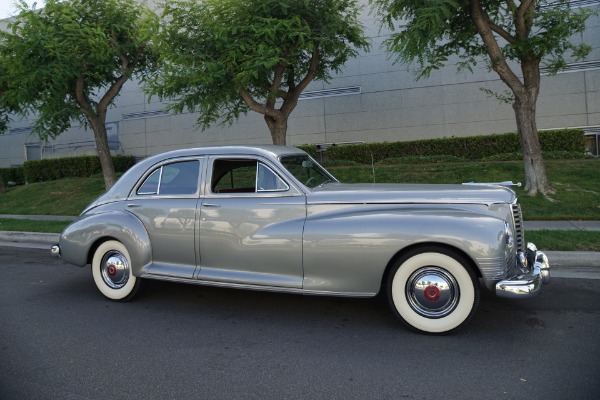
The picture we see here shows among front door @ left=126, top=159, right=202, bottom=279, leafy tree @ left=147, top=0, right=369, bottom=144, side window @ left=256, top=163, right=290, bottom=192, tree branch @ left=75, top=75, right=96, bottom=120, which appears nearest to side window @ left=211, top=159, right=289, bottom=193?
side window @ left=256, top=163, right=290, bottom=192

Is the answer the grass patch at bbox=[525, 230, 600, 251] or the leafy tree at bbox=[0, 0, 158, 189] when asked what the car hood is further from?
the leafy tree at bbox=[0, 0, 158, 189]

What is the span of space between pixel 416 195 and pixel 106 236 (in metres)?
3.41

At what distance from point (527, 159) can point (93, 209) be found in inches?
363

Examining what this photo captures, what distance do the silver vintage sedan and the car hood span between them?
12 mm

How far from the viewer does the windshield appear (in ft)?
15.1

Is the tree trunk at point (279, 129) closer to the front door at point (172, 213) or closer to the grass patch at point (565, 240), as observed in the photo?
the grass patch at point (565, 240)

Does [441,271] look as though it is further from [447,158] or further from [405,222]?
[447,158]

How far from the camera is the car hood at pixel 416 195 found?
13.2ft

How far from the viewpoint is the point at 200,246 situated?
4648 mm

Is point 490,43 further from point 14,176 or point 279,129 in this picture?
point 14,176

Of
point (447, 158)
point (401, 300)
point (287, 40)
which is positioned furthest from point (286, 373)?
point (447, 158)

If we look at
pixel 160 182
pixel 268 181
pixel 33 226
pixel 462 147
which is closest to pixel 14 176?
pixel 33 226

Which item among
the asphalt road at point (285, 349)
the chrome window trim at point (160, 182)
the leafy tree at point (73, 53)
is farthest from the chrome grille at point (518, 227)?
the leafy tree at point (73, 53)

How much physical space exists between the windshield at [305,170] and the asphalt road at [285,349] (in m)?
1.34
